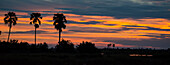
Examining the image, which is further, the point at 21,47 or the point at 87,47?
the point at 21,47

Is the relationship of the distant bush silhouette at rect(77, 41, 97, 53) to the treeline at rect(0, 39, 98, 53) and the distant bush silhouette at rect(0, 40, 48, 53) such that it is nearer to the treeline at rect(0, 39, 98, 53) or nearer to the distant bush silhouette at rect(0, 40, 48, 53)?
the treeline at rect(0, 39, 98, 53)

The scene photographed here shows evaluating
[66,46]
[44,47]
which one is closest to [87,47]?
[66,46]

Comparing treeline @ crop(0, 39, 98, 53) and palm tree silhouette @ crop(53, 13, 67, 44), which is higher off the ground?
palm tree silhouette @ crop(53, 13, 67, 44)

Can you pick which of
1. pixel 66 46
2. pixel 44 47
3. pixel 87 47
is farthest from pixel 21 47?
pixel 87 47

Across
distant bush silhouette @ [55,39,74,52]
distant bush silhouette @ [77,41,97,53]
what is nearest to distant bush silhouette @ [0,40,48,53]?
distant bush silhouette @ [55,39,74,52]

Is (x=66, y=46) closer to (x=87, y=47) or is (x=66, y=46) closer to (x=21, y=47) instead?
(x=87, y=47)

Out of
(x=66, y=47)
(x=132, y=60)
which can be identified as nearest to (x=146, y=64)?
(x=132, y=60)

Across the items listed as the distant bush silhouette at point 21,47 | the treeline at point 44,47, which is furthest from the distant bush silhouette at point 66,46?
the distant bush silhouette at point 21,47

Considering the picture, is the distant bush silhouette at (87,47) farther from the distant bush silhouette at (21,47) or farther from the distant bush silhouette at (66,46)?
the distant bush silhouette at (21,47)

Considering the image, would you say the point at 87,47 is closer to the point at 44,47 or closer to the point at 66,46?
the point at 66,46

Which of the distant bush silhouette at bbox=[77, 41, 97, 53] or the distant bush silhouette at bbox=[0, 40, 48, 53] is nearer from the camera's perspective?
the distant bush silhouette at bbox=[77, 41, 97, 53]

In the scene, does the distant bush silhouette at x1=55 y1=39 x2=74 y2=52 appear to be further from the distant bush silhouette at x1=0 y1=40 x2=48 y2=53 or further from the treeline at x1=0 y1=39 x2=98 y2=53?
the distant bush silhouette at x1=0 y1=40 x2=48 y2=53

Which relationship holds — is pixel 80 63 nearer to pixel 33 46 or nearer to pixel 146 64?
pixel 146 64

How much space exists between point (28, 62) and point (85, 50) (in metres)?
33.6
